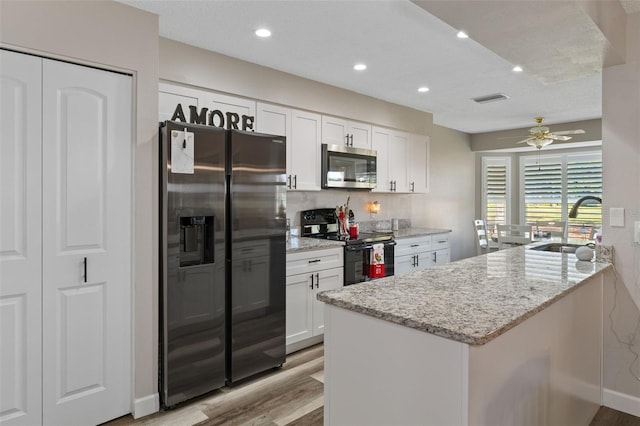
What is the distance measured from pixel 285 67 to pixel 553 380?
304 cm

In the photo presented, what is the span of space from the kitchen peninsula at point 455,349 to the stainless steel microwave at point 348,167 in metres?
2.16

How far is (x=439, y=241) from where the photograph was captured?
200 inches

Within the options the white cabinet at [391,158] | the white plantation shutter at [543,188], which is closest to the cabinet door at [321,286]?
the white cabinet at [391,158]

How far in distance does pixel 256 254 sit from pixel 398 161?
2.76m

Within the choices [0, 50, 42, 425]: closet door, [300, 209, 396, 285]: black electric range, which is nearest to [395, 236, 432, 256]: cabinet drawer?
[300, 209, 396, 285]: black electric range

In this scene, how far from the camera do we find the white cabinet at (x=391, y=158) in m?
4.68

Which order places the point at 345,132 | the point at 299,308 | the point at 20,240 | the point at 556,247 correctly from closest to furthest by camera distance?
the point at 20,240 < the point at 556,247 < the point at 299,308 < the point at 345,132

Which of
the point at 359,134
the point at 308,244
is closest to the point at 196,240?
the point at 308,244

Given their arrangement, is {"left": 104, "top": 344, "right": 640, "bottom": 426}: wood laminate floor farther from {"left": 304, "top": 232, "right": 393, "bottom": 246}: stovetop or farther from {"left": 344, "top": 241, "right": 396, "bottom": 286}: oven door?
{"left": 304, "top": 232, "right": 393, "bottom": 246}: stovetop

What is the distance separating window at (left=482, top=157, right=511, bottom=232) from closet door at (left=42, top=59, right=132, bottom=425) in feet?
21.0

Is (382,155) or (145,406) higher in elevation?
(382,155)

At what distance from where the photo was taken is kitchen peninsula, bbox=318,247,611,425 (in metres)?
1.20

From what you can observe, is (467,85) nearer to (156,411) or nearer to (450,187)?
(450,187)

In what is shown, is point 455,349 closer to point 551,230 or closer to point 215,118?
point 215,118
